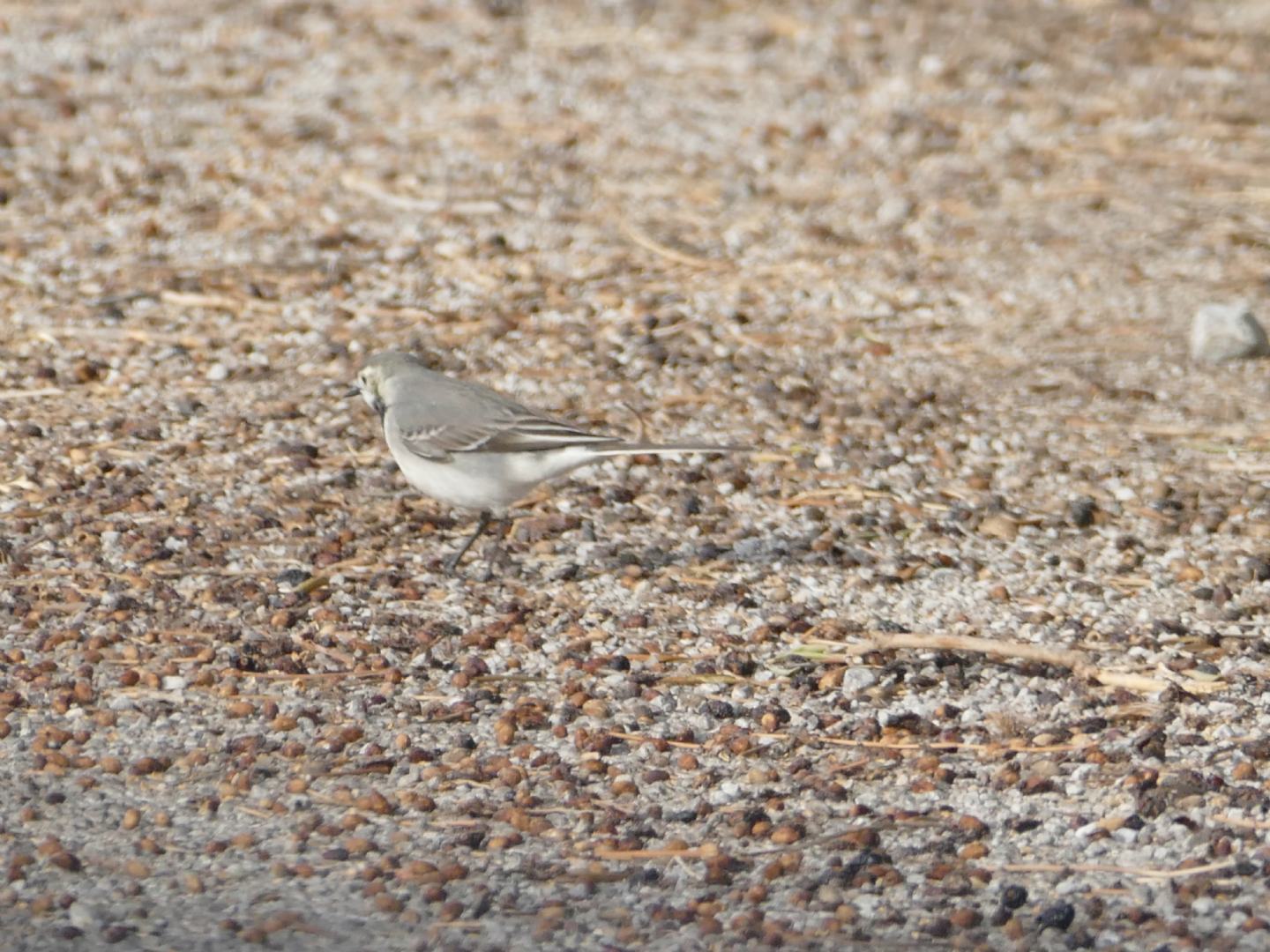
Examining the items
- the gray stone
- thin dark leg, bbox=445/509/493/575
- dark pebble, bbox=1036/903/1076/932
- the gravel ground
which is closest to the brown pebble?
the gravel ground

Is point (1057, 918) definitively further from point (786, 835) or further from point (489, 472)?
point (489, 472)

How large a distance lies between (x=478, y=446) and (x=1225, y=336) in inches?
142

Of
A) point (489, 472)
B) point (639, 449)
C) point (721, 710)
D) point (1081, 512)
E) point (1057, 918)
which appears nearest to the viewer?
point (1057, 918)

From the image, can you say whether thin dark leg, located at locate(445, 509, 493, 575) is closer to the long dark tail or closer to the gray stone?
the long dark tail

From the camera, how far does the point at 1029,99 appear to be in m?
10.8

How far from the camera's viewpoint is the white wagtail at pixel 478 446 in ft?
19.8

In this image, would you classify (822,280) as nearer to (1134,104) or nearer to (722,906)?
(1134,104)

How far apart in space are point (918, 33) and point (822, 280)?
3.68 m

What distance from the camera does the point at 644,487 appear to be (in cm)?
680

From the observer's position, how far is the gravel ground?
14.8 feet

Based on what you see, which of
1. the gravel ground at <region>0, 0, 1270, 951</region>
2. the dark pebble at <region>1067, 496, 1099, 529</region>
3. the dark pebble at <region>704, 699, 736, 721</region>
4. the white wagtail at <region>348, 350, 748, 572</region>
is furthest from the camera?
the dark pebble at <region>1067, 496, 1099, 529</region>

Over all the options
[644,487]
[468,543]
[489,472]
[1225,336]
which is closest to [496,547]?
[468,543]

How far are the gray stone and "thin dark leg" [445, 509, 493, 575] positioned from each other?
3.41m

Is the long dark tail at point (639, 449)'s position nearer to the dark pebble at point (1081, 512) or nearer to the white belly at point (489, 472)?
the white belly at point (489, 472)
